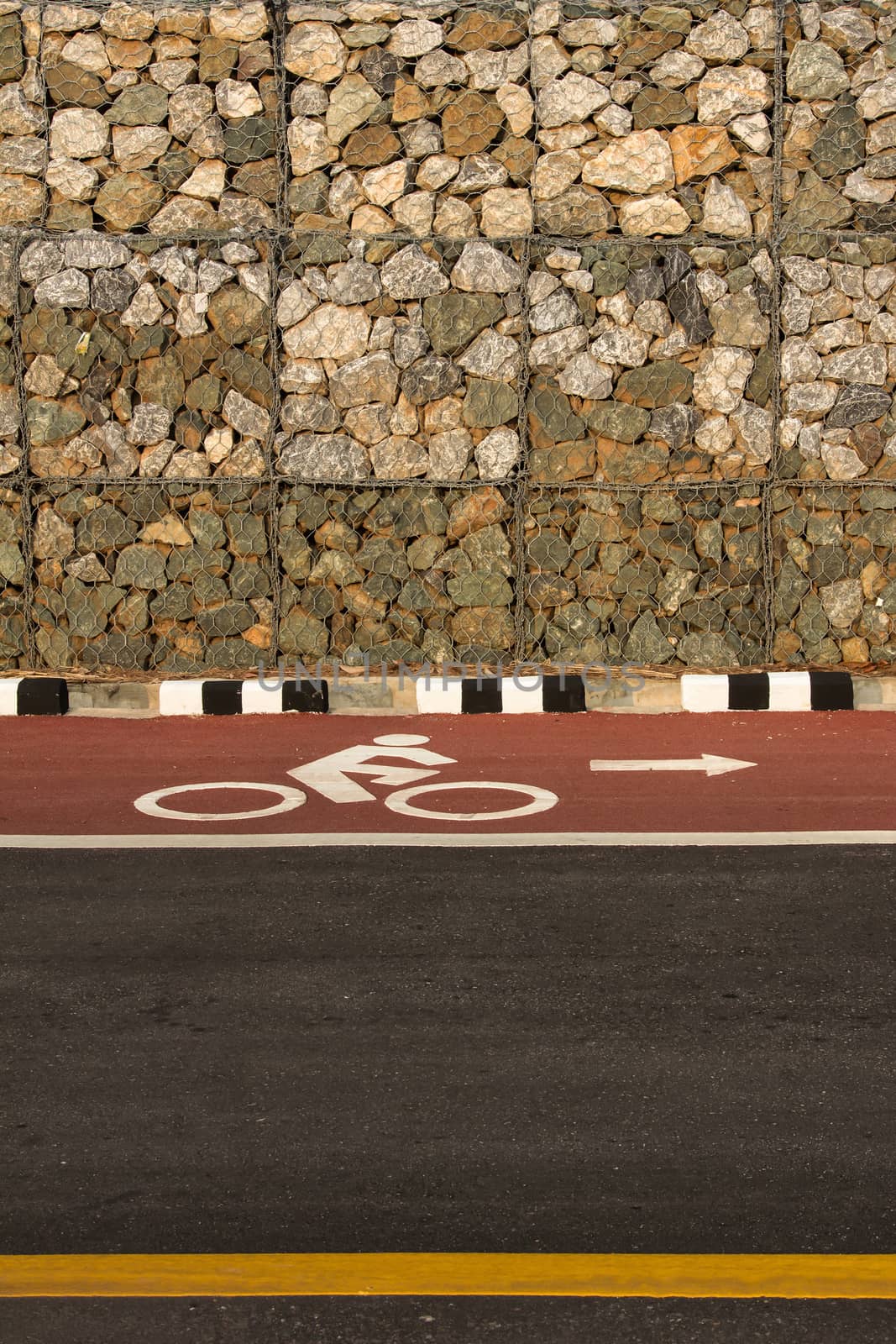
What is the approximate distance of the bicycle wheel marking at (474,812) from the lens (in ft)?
24.0

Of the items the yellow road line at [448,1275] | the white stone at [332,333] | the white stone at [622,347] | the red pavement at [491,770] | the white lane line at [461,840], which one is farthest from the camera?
the white stone at [332,333]

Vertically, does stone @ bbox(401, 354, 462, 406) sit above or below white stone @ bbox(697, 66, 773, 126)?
below

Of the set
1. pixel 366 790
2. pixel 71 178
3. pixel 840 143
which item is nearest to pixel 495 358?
pixel 840 143

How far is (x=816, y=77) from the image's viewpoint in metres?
11.7

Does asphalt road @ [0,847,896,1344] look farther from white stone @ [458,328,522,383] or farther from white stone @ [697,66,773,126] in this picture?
white stone @ [697,66,773,126]

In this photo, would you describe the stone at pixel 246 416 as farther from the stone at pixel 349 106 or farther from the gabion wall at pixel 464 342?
the stone at pixel 349 106

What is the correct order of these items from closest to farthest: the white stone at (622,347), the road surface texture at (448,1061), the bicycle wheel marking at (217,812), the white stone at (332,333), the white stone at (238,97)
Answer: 1. the road surface texture at (448,1061)
2. the bicycle wheel marking at (217,812)
3. the white stone at (622,347)
4. the white stone at (332,333)
5. the white stone at (238,97)

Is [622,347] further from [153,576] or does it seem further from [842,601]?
[153,576]

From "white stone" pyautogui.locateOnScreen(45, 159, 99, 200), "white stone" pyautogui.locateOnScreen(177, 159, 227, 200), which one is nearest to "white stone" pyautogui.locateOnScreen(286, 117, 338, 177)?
"white stone" pyautogui.locateOnScreen(177, 159, 227, 200)

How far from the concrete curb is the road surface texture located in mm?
3318

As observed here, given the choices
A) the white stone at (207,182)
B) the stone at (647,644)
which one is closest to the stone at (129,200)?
the white stone at (207,182)

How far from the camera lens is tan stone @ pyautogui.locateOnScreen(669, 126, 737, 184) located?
38.4 feet

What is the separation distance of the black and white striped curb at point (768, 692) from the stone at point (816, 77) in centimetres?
360

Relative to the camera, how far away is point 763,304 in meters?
11.6
